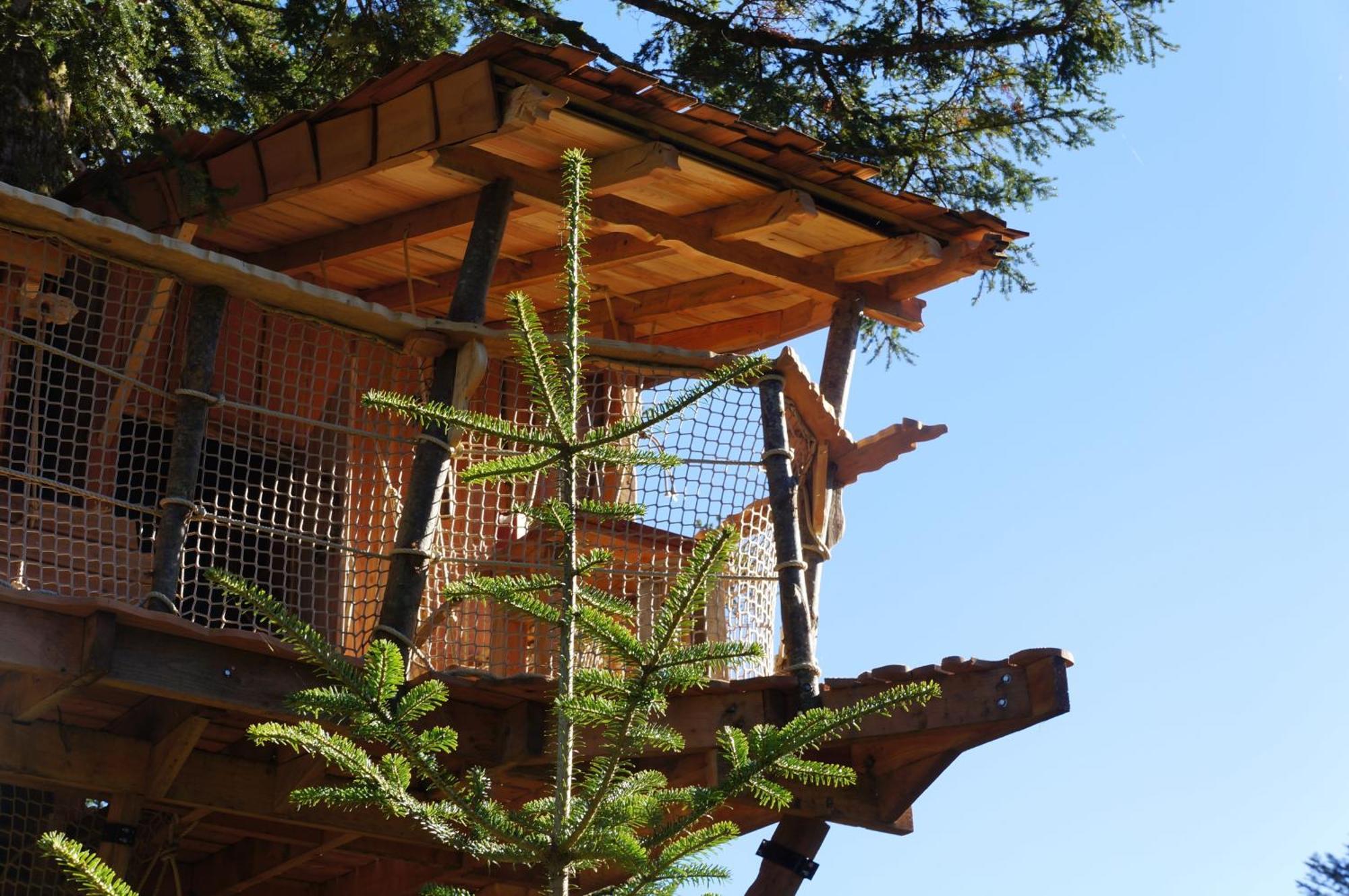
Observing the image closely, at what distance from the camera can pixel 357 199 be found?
358 inches

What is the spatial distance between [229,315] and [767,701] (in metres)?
4.80

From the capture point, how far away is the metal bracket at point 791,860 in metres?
7.27

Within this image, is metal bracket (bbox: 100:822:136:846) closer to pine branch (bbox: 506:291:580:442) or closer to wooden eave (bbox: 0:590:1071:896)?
wooden eave (bbox: 0:590:1071:896)

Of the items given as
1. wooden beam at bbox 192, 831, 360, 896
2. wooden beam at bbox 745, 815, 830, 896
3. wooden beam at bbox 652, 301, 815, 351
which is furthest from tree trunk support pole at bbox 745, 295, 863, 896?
wooden beam at bbox 652, 301, 815, 351

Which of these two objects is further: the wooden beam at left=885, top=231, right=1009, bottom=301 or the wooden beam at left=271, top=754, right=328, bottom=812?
the wooden beam at left=885, top=231, right=1009, bottom=301

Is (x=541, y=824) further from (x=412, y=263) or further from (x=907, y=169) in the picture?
(x=907, y=169)

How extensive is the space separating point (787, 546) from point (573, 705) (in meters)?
3.28

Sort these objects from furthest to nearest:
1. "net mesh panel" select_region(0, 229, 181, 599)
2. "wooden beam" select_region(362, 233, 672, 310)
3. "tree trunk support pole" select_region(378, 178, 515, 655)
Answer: "wooden beam" select_region(362, 233, 672, 310), "net mesh panel" select_region(0, 229, 181, 599), "tree trunk support pole" select_region(378, 178, 515, 655)

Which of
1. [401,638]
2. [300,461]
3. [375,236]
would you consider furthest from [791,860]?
[300,461]

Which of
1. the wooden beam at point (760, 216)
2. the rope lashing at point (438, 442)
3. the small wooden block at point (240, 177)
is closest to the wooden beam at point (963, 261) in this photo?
the wooden beam at point (760, 216)

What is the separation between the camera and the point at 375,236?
9391 mm

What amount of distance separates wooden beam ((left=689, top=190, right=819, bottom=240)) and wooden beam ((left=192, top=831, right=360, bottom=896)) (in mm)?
3455

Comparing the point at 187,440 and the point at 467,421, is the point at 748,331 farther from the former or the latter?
the point at 467,421

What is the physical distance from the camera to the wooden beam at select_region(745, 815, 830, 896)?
7262 millimetres
